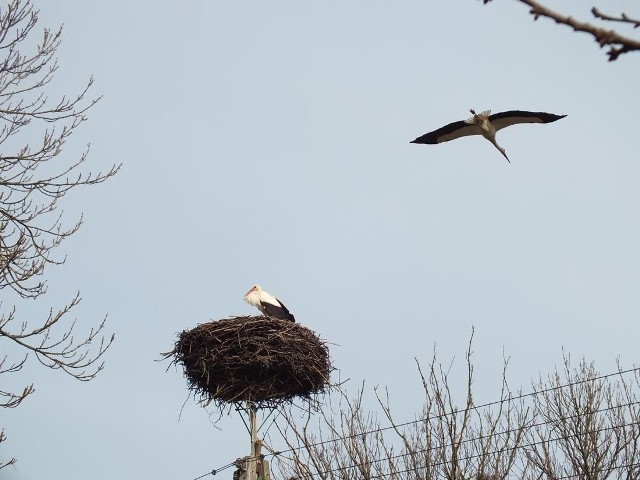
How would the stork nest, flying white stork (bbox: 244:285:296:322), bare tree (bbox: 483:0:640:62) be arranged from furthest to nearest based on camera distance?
flying white stork (bbox: 244:285:296:322) < the stork nest < bare tree (bbox: 483:0:640:62)

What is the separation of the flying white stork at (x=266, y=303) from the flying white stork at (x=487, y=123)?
4855 millimetres

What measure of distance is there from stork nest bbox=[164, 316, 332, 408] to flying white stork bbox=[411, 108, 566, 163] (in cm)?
348

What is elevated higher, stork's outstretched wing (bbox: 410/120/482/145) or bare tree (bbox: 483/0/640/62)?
stork's outstretched wing (bbox: 410/120/482/145)

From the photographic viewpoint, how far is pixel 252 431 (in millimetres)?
10289

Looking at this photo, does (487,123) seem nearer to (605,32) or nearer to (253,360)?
(253,360)

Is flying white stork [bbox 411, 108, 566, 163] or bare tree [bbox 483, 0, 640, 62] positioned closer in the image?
bare tree [bbox 483, 0, 640, 62]

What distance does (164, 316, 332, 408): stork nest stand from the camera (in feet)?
35.4

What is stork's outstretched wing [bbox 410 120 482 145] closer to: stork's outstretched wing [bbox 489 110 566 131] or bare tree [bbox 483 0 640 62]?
stork's outstretched wing [bbox 489 110 566 131]

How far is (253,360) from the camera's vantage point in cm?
1066

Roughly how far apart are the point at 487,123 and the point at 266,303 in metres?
5.37

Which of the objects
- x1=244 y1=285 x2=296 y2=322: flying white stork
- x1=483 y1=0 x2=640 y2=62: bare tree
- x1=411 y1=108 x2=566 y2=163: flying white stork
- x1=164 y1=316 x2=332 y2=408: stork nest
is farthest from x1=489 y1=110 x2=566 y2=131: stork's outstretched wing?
x1=483 y1=0 x2=640 y2=62: bare tree

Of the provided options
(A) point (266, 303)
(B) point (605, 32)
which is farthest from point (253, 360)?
(B) point (605, 32)

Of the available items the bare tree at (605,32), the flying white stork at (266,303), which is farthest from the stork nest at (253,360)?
the bare tree at (605,32)

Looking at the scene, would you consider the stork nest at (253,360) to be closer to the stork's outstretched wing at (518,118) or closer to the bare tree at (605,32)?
the stork's outstretched wing at (518,118)
